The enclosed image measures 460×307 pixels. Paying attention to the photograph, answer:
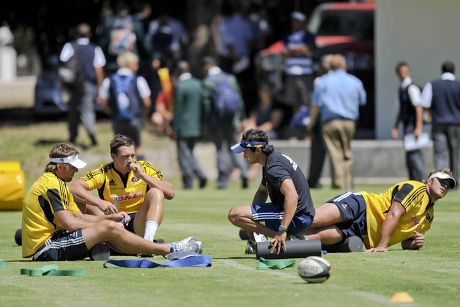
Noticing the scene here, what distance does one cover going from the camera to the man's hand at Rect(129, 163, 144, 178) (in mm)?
10766

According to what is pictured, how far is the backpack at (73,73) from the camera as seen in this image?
22.5 metres

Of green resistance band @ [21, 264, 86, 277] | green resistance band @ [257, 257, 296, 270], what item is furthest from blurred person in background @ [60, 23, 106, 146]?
green resistance band @ [21, 264, 86, 277]

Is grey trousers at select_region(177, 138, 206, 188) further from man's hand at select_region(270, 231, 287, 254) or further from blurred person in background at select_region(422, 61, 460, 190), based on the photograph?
man's hand at select_region(270, 231, 287, 254)

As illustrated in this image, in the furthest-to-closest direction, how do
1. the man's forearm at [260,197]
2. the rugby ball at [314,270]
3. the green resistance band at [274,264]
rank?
the man's forearm at [260,197]
the green resistance band at [274,264]
the rugby ball at [314,270]

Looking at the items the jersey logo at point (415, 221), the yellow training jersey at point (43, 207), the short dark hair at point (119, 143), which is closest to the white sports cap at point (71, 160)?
the yellow training jersey at point (43, 207)

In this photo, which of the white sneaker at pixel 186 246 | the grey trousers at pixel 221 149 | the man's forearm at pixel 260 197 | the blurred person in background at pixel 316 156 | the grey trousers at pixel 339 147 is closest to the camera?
the white sneaker at pixel 186 246

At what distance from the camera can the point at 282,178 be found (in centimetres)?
1002

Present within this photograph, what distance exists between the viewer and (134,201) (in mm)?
11289

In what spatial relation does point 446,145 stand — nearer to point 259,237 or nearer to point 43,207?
point 259,237

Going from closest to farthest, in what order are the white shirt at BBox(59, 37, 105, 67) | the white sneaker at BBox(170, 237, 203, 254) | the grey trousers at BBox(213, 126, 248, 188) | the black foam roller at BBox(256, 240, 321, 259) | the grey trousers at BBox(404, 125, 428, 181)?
the black foam roller at BBox(256, 240, 321, 259) < the white sneaker at BBox(170, 237, 203, 254) < the grey trousers at BBox(404, 125, 428, 181) < the grey trousers at BBox(213, 126, 248, 188) < the white shirt at BBox(59, 37, 105, 67)

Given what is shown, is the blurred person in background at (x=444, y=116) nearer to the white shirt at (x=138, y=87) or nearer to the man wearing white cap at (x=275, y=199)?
the white shirt at (x=138, y=87)

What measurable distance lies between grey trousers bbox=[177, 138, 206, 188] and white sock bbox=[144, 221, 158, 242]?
30.9ft

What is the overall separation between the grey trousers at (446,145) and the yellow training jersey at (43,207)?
9504 mm

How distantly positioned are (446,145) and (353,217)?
26.2ft
